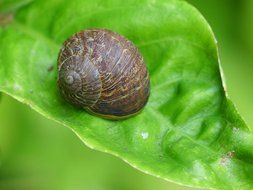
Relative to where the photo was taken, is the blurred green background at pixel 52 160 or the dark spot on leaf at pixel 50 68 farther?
the blurred green background at pixel 52 160

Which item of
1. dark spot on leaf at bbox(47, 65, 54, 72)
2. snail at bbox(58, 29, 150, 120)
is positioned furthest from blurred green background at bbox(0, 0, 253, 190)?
snail at bbox(58, 29, 150, 120)

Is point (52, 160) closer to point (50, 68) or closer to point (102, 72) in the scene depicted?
point (50, 68)

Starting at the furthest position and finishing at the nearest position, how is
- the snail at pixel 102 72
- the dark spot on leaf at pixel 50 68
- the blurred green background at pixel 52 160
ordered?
the blurred green background at pixel 52 160
the dark spot on leaf at pixel 50 68
the snail at pixel 102 72

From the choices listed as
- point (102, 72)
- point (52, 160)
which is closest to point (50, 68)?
point (102, 72)

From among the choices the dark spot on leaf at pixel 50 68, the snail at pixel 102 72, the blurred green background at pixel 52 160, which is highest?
the snail at pixel 102 72

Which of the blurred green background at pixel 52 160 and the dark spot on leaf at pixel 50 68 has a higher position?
the dark spot on leaf at pixel 50 68

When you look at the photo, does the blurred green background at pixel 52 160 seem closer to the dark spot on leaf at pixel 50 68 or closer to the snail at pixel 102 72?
the dark spot on leaf at pixel 50 68

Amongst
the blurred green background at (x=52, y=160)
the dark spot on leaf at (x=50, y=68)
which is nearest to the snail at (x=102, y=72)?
the dark spot on leaf at (x=50, y=68)

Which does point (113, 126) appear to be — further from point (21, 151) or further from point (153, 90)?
point (21, 151)

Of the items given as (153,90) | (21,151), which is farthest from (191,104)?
(21,151)
